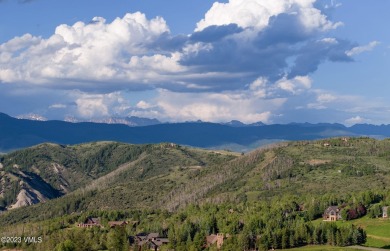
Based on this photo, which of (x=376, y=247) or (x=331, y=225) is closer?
(x=376, y=247)

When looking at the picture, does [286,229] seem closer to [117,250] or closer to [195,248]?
[195,248]

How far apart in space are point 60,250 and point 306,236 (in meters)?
82.0

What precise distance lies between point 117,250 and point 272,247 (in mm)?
51275

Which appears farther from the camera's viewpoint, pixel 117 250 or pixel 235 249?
pixel 117 250

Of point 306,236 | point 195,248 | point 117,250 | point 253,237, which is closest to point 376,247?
point 306,236

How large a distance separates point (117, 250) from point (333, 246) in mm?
70294

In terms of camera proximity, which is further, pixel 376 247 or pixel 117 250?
pixel 117 250

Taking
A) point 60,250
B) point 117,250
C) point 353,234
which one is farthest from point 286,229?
point 60,250

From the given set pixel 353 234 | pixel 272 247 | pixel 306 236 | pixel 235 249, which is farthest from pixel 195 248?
pixel 353 234

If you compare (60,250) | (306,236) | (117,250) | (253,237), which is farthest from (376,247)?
(60,250)

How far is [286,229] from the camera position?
198 m

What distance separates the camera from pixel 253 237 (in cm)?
19950

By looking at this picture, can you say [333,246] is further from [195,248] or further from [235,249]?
[195,248]

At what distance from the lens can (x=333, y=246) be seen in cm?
18538
